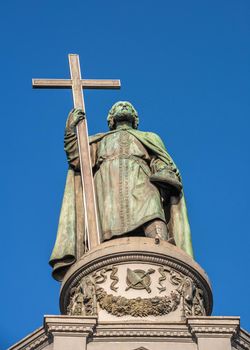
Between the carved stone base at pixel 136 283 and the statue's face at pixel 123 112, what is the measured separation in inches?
168

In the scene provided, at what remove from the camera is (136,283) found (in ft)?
62.7

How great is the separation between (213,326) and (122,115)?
7.01 metres

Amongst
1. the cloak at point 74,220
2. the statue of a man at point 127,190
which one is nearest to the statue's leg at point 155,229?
the statue of a man at point 127,190

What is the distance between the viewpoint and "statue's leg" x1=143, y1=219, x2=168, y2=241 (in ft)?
67.4

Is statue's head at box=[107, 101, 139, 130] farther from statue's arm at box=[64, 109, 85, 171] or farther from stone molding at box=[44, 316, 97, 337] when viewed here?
stone molding at box=[44, 316, 97, 337]

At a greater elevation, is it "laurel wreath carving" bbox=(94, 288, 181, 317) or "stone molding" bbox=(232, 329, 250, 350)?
"laurel wreath carving" bbox=(94, 288, 181, 317)

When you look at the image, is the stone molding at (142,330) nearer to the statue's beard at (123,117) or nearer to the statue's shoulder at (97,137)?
the statue's shoulder at (97,137)

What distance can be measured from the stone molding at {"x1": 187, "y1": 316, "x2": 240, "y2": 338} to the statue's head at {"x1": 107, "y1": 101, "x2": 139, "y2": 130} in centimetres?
680

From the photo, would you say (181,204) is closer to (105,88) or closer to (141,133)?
(141,133)

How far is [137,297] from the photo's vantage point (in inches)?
743

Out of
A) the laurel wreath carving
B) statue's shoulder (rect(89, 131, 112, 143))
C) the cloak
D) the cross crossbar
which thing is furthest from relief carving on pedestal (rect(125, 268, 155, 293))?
the cross crossbar

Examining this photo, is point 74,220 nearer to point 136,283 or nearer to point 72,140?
point 72,140

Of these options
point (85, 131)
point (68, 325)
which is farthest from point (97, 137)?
point (68, 325)

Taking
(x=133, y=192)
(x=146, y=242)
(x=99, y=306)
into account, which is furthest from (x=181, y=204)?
(x=99, y=306)
